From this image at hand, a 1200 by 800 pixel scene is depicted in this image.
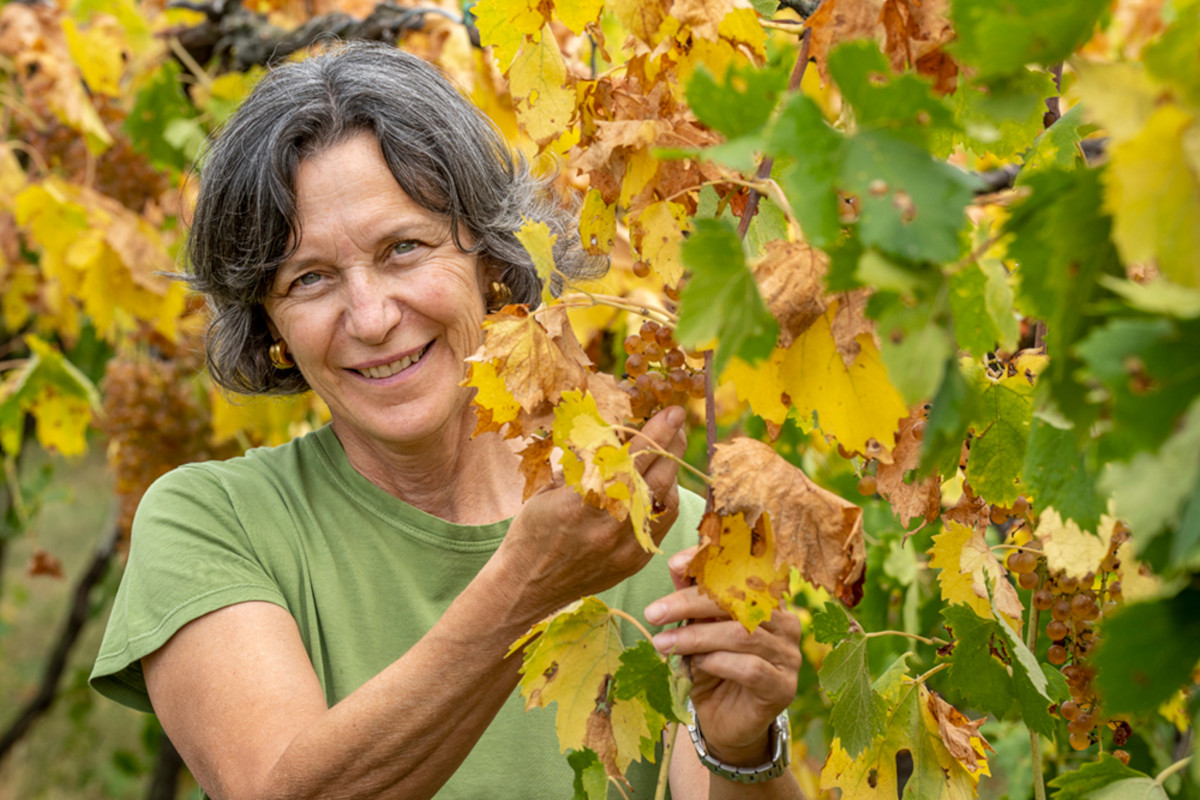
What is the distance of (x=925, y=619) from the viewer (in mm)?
2158

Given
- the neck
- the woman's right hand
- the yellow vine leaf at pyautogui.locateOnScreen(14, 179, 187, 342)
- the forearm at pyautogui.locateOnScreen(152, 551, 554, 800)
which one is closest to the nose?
the neck

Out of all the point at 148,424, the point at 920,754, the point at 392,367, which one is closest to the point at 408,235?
the point at 392,367

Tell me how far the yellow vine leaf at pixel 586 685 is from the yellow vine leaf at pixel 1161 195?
0.53 metres

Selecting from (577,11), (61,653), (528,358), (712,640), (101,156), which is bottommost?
(61,653)

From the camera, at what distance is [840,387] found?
82 cm

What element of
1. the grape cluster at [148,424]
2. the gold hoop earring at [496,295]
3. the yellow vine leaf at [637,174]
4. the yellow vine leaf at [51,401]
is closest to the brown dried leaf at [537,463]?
the yellow vine leaf at [637,174]

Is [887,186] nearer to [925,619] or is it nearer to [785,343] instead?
[785,343]

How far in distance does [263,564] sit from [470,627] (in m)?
0.55

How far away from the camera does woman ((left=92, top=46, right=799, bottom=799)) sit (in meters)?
1.19

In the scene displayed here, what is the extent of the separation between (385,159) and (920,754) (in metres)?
0.98

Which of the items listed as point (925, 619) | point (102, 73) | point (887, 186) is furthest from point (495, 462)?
point (102, 73)

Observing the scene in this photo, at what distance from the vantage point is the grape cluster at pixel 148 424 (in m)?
2.85

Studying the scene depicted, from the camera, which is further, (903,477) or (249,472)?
(249,472)

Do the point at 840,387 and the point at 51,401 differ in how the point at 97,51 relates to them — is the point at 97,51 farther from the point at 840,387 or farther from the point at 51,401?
the point at 840,387
